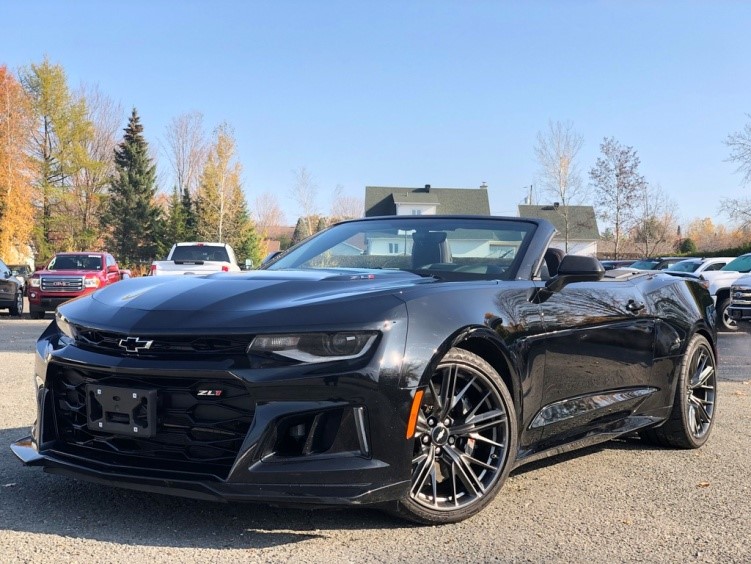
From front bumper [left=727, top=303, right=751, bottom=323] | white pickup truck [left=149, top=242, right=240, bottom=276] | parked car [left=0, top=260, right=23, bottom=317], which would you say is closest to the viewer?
front bumper [left=727, top=303, right=751, bottom=323]

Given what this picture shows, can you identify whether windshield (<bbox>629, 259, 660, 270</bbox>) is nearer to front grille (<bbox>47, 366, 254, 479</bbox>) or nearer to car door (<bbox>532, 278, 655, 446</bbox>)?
car door (<bbox>532, 278, 655, 446</bbox>)

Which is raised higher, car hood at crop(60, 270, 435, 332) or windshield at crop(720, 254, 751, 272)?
car hood at crop(60, 270, 435, 332)

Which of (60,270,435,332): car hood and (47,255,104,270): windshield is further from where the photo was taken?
(47,255,104,270): windshield

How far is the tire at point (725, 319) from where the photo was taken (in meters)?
17.0

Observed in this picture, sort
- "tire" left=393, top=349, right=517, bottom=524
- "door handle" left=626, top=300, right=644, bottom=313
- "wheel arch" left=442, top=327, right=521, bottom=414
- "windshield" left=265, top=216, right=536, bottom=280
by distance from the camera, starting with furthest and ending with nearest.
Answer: "door handle" left=626, top=300, right=644, bottom=313
"windshield" left=265, top=216, right=536, bottom=280
"wheel arch" left=442, top=327, right=521, bottom=414
"tire" left=393, top=349, right=517, bottom=524

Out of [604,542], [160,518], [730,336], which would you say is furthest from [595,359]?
[730,336]

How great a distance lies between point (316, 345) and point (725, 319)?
16269 mm

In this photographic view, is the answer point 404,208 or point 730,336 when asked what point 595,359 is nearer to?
point 730,336

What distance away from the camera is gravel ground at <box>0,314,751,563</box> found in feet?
9.54

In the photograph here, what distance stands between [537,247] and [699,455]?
181 centimetres

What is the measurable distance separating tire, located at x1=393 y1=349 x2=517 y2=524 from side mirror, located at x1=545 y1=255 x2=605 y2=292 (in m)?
0.77

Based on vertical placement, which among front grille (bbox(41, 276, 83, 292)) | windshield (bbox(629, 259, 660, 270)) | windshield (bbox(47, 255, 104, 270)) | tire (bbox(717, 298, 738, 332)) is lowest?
tire (bbox(717, 298, 738, 332))

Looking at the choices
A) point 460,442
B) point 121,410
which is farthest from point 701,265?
point 121,410

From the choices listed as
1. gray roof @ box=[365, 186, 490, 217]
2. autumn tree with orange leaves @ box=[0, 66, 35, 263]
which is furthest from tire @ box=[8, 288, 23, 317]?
gray roof @ box=[365, 186, 490, 217]
